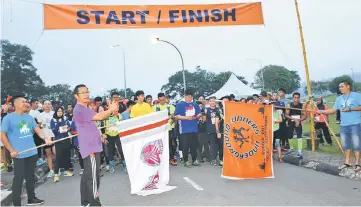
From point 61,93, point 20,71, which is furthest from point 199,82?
point 20,71

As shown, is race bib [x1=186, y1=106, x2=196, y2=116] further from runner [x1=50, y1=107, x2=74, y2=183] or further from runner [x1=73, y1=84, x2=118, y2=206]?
runner [x1=73, y1=84, x2=118, y2=206]

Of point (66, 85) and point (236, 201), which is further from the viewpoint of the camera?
point (66, 85)

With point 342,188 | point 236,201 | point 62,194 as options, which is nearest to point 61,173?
point 62,194

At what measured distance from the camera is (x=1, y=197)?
6344mm

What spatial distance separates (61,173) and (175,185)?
4200mm

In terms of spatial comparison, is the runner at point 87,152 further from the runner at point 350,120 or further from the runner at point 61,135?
the runner at point 350,120

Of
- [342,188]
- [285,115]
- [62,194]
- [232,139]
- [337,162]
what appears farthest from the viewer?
[285,115]

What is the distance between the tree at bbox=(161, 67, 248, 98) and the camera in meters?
96.5

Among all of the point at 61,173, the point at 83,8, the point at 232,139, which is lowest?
the point at 61,173

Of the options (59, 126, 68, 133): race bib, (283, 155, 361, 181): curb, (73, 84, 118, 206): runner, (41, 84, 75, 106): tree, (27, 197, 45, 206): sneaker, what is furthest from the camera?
(41, 84, 75, 106): tree

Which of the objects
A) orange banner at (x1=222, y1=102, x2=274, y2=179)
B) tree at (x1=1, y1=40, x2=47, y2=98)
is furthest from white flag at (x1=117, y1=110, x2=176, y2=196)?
tree at (x1=1, y1=40, x2=47, y2=98)

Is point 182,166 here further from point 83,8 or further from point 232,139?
point 83,8

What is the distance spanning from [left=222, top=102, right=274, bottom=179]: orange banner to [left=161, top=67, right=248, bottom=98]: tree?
88.1 m

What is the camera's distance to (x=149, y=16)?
915 cm
